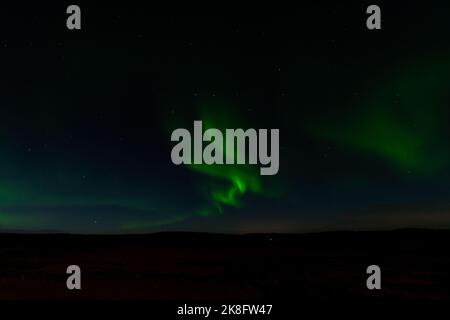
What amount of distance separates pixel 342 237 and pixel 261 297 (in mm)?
12877

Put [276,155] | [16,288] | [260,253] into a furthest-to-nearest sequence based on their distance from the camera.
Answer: [260,253] → [16,288] → [276,155]

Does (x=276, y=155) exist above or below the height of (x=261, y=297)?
above

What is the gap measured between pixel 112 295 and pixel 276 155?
9.65 feet

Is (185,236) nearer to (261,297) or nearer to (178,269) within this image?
(178,269)

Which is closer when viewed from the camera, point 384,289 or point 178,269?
point 384,289

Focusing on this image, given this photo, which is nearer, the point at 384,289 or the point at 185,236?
the point at 384,289

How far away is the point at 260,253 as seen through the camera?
483 inches

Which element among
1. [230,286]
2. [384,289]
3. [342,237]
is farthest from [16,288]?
[342,237]
